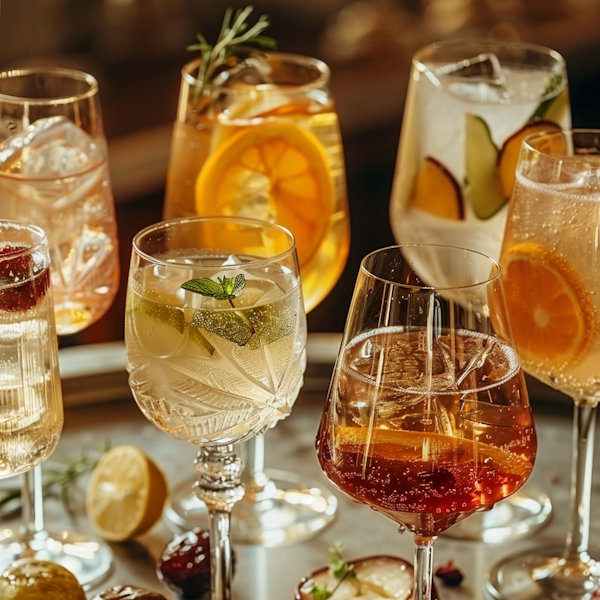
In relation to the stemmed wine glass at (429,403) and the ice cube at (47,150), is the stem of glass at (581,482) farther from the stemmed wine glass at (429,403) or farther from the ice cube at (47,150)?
the ice cube at (47,150)

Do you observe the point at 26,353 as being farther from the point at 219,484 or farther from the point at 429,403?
the point at 429,403

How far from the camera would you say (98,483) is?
1332 millimetres

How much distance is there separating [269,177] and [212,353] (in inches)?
15.1

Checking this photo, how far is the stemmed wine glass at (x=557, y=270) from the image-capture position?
42.7 inches

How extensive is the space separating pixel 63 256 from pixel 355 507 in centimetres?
47

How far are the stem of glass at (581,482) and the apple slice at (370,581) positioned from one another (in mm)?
203

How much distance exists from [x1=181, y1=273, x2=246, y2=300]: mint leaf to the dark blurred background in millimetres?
1921

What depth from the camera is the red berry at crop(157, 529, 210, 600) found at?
118 centimetres

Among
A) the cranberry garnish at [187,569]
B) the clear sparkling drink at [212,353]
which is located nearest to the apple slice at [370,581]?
the cranberry garnish at [187,569]

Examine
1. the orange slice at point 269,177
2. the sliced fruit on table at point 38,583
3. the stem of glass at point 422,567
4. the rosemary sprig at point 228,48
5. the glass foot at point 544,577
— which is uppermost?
the rosemary sprig at point 228,48

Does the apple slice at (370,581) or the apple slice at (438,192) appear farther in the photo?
the apple slice at (438,192)

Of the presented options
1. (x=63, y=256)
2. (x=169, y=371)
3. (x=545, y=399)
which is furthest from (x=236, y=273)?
(x=545, y=399)

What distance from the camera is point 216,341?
98 cm

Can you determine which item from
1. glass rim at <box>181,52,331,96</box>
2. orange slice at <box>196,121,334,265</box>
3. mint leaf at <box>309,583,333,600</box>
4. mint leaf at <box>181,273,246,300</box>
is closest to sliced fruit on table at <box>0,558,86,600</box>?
mint leaf at <box>309,583,333,600</box>
